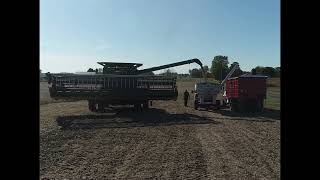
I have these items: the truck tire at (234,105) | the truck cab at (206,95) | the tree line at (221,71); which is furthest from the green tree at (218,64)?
the truck cab at (206,95)

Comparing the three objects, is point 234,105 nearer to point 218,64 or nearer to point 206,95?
point 206,95

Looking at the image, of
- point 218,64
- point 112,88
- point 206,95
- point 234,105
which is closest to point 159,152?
point 112,88

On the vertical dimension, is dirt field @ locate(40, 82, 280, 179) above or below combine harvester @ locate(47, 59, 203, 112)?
below

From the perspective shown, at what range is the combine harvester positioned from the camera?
23109 millimetres

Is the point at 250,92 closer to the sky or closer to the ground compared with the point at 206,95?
closer to the sky

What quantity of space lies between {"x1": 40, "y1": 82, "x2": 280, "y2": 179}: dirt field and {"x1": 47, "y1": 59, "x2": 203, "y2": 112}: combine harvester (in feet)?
19.5

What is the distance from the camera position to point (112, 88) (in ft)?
78.9

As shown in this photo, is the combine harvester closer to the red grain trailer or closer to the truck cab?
Answer: the truck cab

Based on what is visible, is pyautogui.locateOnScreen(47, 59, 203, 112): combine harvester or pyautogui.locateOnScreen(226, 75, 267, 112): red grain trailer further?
pyautogui.locateOnScreen(226, 75, 267, 112): red grain trailer

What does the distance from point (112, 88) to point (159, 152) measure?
1366cm

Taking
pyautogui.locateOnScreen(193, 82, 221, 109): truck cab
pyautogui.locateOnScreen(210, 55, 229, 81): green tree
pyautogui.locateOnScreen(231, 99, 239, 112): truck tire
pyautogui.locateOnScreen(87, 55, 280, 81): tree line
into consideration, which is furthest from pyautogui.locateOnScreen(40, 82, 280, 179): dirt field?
pyautogui.locateOnScreen(210, 55, 229, 81): green tree
